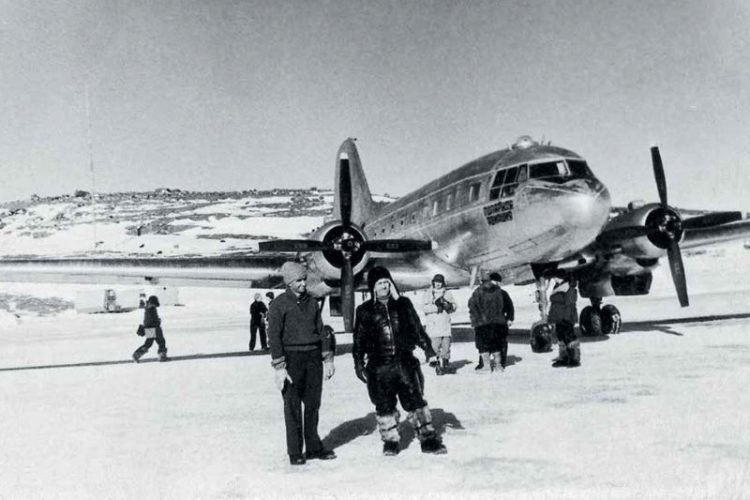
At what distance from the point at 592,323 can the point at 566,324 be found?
6.05 metres

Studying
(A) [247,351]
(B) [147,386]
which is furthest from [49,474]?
(A) [247,351]

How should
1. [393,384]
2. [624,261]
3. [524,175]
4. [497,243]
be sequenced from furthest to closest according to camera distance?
[624,261]
[497,243]
[524,175]
[393,384]

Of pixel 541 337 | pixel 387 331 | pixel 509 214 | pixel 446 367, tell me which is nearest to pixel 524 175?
pixel 509 214

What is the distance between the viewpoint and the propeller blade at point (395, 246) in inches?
Result: 604

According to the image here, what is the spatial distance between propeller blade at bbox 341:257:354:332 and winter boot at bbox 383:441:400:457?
8618mm

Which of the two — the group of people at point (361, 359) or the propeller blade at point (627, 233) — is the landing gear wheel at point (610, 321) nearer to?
the propeller blade at point (627, 233)

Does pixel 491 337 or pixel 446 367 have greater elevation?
pixel 491 337

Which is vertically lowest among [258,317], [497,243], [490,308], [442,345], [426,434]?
[426,434]

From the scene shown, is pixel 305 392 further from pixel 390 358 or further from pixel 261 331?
pixel 261 331

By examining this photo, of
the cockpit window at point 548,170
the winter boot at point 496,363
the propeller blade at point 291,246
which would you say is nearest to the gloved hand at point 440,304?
the winter boot at point 496,363

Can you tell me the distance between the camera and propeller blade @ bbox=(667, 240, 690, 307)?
15.8 metres

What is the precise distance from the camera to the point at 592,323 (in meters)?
16.8

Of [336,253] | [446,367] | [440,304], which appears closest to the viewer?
[440,304]

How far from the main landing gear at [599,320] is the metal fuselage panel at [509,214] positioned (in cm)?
321
